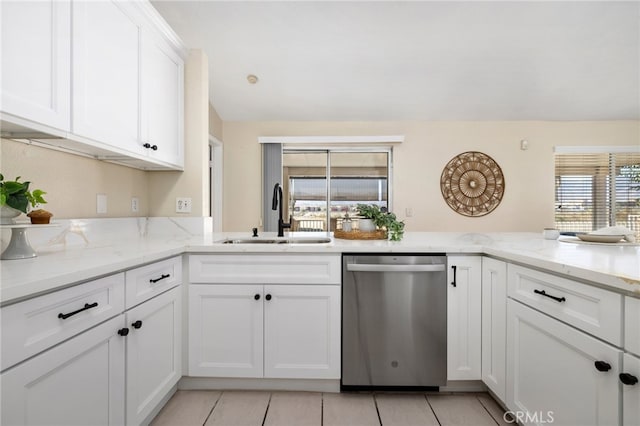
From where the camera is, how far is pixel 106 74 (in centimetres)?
137

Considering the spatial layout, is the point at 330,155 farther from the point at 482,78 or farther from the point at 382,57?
the point at 482,78

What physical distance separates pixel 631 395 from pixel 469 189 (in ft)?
12.3

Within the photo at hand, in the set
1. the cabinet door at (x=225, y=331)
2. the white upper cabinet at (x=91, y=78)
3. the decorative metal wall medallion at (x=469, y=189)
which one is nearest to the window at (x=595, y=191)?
the decorative metal wall medallion at (x=469, y=189)

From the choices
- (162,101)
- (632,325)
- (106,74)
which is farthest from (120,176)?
(632,325)

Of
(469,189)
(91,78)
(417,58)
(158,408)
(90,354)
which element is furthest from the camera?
(469,189)

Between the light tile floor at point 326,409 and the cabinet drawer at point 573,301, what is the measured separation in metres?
0.69

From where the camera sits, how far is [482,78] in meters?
3.39

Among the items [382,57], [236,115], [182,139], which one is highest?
[382,57]

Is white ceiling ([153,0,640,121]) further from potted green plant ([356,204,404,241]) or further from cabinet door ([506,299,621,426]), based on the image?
cabinet door ([506,299,621,426])

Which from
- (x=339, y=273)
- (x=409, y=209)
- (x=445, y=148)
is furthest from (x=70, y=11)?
(x=445, y=148)

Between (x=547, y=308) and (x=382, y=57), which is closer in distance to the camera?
(x=547, y=308)

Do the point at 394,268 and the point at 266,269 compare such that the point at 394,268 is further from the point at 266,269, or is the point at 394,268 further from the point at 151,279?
the point at 151,279

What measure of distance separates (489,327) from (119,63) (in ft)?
7.61

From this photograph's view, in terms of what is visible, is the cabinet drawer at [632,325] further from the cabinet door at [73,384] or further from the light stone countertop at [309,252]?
the cabinet door at [73,384]
